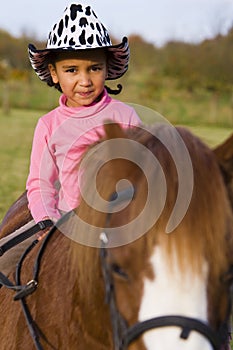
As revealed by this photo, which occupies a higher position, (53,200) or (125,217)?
(125,217)

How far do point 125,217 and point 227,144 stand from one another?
37cm

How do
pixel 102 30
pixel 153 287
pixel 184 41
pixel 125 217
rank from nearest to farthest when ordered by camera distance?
pixel 153 287
pixel 125 217
pixel 102 30
pixel 184 41

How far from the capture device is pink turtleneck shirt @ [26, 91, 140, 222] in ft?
9.40

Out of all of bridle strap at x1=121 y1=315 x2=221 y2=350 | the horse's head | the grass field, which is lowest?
the grass field

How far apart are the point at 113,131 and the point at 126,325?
0.56m

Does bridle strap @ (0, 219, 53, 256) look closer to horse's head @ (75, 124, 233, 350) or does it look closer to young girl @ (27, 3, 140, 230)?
young girl @ (27, 3, 140, 230)

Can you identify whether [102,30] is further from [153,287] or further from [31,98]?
[31,98]

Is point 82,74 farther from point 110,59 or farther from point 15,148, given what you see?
point 15,148

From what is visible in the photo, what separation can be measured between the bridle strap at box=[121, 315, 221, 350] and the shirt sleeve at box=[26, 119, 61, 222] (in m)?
1.26

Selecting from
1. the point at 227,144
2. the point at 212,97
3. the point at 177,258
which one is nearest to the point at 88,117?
the point at 227,144

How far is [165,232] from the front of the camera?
1.71 m

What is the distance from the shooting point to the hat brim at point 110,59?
124 inches

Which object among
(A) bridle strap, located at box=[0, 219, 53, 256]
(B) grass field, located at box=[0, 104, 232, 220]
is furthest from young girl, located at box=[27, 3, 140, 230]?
(B) grass field, located at box=[0, 104, 232, 220]

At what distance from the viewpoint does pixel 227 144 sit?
1.86 m
